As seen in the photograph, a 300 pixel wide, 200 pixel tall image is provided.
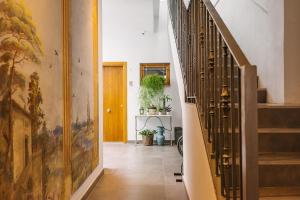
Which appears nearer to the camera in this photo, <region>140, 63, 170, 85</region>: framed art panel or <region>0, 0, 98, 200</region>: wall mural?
<region>0, 0, 98, 200</region>: wall mural

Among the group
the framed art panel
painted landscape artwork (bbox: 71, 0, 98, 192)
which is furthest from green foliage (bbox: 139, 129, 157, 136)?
painted landscape artwork (bbox: 71, 0, 98, 192)

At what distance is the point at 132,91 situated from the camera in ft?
25.3

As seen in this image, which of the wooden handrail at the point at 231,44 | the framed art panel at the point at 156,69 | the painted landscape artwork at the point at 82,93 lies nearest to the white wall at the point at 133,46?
the framed art panel at the point at 156,69

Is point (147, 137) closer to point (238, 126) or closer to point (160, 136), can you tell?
point (160, 136)

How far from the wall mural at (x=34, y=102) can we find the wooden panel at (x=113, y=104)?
187 inches

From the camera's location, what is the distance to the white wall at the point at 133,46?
7.62 m

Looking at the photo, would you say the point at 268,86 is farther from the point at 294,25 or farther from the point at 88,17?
the point at 88,17

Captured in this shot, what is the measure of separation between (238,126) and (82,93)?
236 cm

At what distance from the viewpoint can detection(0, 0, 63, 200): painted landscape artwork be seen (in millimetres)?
1547

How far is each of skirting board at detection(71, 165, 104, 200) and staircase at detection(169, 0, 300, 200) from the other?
5.79 feet

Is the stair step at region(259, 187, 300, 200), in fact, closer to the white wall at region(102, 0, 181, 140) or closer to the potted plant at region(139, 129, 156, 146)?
the potted plant at region(139, 129, 156, 146)

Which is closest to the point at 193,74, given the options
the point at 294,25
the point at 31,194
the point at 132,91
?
the point at 294,25

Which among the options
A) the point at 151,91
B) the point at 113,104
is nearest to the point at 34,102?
the point at 151,91

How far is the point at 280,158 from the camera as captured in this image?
5.92 feet
